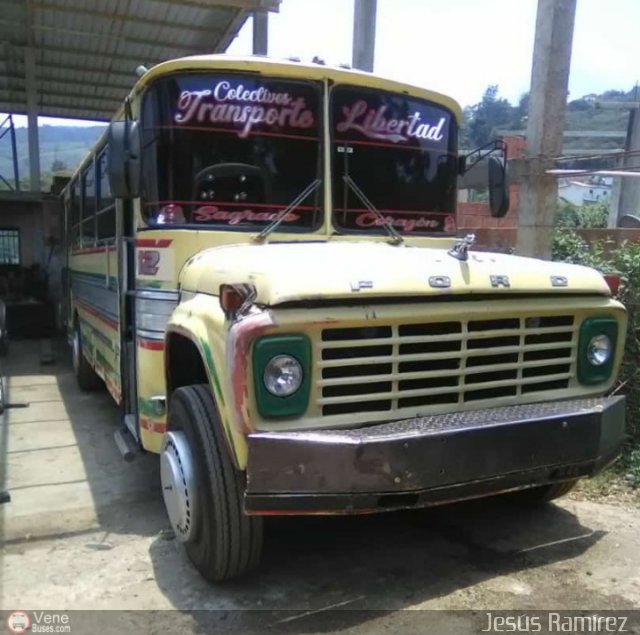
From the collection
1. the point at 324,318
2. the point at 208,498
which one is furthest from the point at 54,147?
the point at 324,318

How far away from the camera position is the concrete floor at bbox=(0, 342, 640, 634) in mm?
3145

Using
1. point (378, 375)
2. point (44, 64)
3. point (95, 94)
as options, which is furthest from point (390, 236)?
point (95, 94)

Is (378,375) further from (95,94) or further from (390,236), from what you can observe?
(95,94)

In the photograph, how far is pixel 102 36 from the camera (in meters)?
11.9

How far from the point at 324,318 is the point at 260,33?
30.4 feet

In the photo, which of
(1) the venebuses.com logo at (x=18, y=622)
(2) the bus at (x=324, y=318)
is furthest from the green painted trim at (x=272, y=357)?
(1) the venebuses.com logo at (x=18, y=622)

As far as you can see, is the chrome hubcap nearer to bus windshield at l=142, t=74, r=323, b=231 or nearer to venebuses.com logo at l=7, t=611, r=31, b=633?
venebuses.com logo at l=7, t=611, r=31, b=633

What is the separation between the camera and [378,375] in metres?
2.99

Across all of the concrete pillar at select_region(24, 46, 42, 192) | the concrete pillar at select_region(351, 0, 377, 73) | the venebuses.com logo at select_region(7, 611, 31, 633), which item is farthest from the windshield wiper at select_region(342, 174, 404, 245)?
the concrete pillar at select_region(24, 46, 42, 192)

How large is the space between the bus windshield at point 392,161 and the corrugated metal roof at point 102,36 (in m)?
6.23

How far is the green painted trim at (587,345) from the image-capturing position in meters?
3.51

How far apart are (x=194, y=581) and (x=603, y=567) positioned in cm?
208

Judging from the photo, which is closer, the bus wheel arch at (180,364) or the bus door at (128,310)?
the bus wheel arch at (180,364)

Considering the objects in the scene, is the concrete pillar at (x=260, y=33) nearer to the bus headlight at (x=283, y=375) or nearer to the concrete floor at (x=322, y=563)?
the concrete floor at (x=322, y=563)
